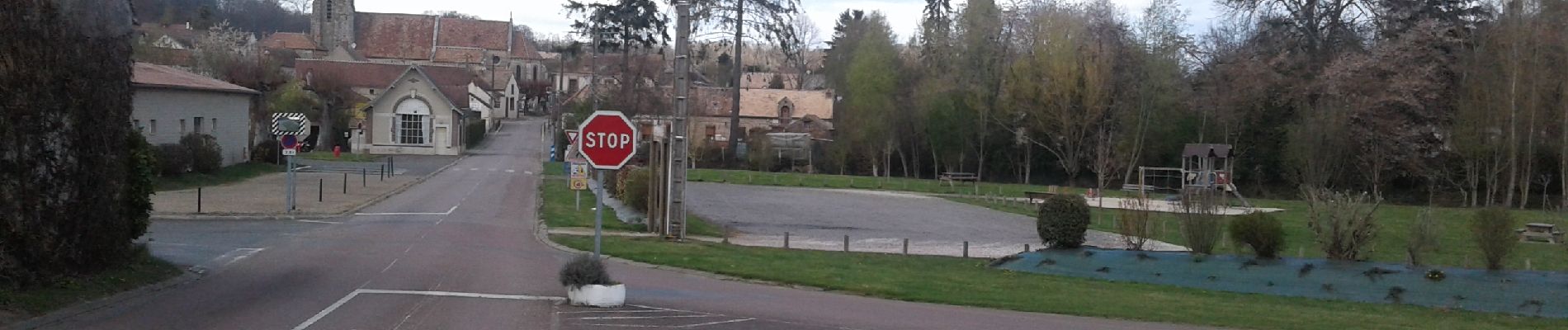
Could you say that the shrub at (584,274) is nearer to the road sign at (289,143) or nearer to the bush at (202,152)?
the road sign at (289,143)

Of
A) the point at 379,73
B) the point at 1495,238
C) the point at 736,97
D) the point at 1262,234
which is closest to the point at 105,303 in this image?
the point at 1262,234

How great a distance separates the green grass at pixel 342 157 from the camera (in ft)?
198

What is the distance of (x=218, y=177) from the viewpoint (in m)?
41.9

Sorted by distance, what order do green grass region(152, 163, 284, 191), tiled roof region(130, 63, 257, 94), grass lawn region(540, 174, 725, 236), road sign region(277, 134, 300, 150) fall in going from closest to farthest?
grass lawn region(540, 174, 725, 236)
road sign region(277, 134, 300, 150)
green grass region(152, 163, 284, 191)
tiled roof region(130, 63, 257, 94)

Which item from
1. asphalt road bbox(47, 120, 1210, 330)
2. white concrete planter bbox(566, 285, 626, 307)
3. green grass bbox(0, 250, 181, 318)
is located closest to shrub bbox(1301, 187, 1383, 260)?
asphalt road bbox(47, 120, 1210, 330)

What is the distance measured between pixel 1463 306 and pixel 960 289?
22.2ft

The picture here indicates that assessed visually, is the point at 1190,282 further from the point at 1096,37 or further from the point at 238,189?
the point at 1096,37

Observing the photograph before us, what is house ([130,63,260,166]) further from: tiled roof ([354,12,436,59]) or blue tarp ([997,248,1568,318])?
tiled roof ([354,12,436,59])

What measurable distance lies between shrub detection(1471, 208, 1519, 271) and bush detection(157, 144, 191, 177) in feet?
112

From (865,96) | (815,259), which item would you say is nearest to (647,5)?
(865,96)

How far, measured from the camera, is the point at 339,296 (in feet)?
47.2

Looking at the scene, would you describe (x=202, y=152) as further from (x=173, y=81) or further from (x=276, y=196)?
(x=276, y=196)

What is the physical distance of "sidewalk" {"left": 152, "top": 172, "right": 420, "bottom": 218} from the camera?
94.4 ft

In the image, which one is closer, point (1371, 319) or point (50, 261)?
point (50, 261)
